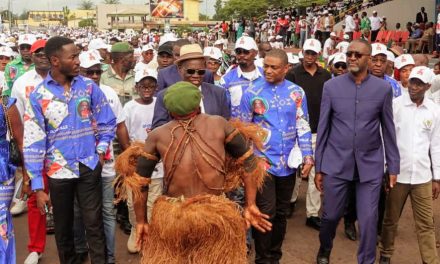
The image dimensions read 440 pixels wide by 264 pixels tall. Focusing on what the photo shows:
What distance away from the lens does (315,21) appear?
2447cm

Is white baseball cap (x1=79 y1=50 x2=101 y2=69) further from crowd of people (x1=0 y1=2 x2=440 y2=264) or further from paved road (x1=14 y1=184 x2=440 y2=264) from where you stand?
paved road (x1=14 y1=184 x2=440 y2=264)

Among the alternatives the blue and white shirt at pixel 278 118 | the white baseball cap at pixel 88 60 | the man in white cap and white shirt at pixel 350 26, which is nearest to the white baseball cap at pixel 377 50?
the blue and white shirt at pixel 278 118

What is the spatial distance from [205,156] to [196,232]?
1.55 feet

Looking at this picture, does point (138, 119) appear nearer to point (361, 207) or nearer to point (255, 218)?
point (255, 218)

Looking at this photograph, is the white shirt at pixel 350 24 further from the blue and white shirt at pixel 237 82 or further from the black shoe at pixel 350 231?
the black shoe at pixel 350 231

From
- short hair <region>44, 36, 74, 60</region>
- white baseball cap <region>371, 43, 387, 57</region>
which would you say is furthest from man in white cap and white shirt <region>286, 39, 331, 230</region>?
short hair <region>44, 36, 74, 60</region>

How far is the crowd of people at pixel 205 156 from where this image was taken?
124 inches

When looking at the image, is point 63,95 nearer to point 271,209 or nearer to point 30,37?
point 271,209

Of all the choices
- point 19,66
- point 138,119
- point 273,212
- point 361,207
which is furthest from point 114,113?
point 19,66

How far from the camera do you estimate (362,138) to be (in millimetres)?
4234

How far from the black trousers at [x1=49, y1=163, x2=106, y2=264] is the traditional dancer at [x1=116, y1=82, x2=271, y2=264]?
2.49ft

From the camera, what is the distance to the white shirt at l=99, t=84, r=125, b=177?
4.51 metres

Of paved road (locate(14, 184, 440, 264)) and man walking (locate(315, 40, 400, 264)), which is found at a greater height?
man walking (locate(315, 40, 400, 264))

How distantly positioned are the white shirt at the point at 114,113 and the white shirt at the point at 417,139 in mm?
2573
